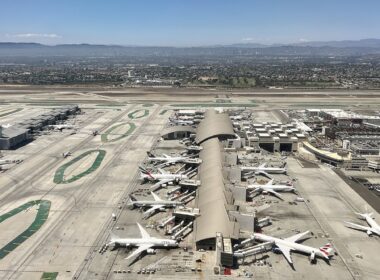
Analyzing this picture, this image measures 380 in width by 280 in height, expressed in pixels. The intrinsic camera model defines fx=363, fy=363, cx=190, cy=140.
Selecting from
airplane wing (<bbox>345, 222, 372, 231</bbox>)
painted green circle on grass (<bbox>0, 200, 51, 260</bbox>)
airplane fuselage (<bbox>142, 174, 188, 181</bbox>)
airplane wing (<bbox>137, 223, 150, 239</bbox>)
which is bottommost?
airplane wing (<bbox>345, 222, 372, 231</bbox>)

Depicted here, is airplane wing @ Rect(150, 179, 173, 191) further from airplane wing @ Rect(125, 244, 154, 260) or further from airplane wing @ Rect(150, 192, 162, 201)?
airplane wing @ Rect(125, 244, 154, 260)

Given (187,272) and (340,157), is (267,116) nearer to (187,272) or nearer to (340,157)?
(340,157)

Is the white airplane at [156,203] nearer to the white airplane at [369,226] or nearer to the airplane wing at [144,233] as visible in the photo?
the airplane wing at [144,233]

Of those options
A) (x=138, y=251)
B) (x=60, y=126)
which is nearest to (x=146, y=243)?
(x=138, y=251)

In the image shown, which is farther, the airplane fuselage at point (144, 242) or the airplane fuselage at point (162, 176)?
the airplane fuselage at point (162, 176)

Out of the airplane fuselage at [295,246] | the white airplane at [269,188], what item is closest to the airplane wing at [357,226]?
the airplane fuselage at [295,246]

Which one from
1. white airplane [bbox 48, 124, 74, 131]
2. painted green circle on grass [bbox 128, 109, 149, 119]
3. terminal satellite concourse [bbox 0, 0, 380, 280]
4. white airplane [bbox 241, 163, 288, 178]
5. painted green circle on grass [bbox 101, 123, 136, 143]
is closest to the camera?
terminal satellite concourse [bbox 0, 0, 380, 280]

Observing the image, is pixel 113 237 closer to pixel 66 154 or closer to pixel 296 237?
pixel 296 237

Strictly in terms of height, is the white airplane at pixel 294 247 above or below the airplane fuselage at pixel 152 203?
below

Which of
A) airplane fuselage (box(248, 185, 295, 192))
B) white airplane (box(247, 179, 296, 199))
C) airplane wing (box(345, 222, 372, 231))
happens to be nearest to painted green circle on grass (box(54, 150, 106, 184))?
white airplane (box(247, 179, 296, 199))
